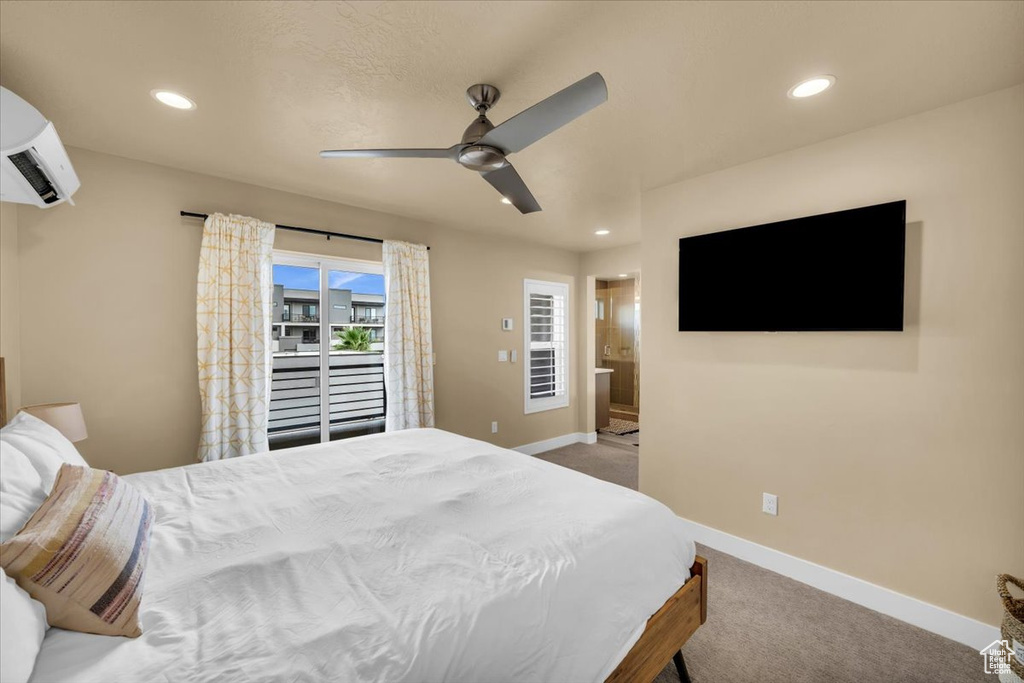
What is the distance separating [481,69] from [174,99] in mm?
1521

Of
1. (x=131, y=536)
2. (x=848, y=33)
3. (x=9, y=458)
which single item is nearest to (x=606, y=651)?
(x=131, y=536)

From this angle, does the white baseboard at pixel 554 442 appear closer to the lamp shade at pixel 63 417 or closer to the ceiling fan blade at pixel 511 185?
the ceiling fan blade at pixel 511 185

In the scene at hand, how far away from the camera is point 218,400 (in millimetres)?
2873

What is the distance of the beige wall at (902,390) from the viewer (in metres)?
1.93

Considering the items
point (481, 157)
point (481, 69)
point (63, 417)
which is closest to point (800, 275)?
point (481, 157)

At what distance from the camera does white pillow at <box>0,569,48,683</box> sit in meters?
0.77

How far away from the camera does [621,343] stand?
24.8ft

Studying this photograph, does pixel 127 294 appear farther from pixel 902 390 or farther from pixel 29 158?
pixel 902 390

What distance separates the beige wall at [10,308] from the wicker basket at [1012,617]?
15.7 feet

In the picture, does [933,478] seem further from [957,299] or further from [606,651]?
[606,651]

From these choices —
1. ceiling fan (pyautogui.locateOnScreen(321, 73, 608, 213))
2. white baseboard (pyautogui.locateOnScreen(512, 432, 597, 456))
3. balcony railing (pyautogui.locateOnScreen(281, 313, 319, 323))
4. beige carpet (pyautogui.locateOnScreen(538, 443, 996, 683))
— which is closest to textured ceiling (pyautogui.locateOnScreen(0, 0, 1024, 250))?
ceiling fan (pyautogui.locateOnScreen(321, 73, 608, 213))

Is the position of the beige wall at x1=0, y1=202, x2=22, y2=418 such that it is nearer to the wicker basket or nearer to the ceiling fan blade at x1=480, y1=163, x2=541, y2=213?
the ceiling fan blade at x1=480, y1=163, x2=541, y2=213

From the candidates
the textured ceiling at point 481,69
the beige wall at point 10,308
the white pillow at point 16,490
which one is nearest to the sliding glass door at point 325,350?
the textured ceiling at point 481,69

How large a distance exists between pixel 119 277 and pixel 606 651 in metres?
3.40
